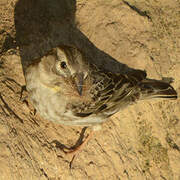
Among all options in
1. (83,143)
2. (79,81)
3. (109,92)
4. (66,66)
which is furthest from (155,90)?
(66,66)

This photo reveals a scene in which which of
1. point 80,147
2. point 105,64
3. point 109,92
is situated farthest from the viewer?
point 105,64

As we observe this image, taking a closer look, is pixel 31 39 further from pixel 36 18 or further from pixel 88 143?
pixel 88 143

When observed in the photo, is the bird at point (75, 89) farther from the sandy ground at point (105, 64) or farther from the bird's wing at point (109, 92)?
the sandy ground at point (105, 64)

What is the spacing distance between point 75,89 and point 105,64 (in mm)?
1771

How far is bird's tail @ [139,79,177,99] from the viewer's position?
15.9ft

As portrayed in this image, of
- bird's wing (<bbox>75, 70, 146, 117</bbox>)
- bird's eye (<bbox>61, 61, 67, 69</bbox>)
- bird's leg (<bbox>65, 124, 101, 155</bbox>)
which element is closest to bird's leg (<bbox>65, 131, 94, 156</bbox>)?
bird's leg (<bbox>65, 124, 101, 155</bbox>)

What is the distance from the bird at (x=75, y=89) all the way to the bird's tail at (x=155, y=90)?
0.05m

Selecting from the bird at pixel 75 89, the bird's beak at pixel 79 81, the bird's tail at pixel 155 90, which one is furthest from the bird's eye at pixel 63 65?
the bird's tail at pixel 155 90

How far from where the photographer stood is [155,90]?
490 centimetres

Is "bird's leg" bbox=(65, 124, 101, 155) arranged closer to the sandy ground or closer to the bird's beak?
the sandy ground

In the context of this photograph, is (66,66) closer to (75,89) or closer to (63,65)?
(63,65)

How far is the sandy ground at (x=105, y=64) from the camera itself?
3.95 meters

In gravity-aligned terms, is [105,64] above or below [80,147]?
above

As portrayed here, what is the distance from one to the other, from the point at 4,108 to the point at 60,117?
2.85ft
